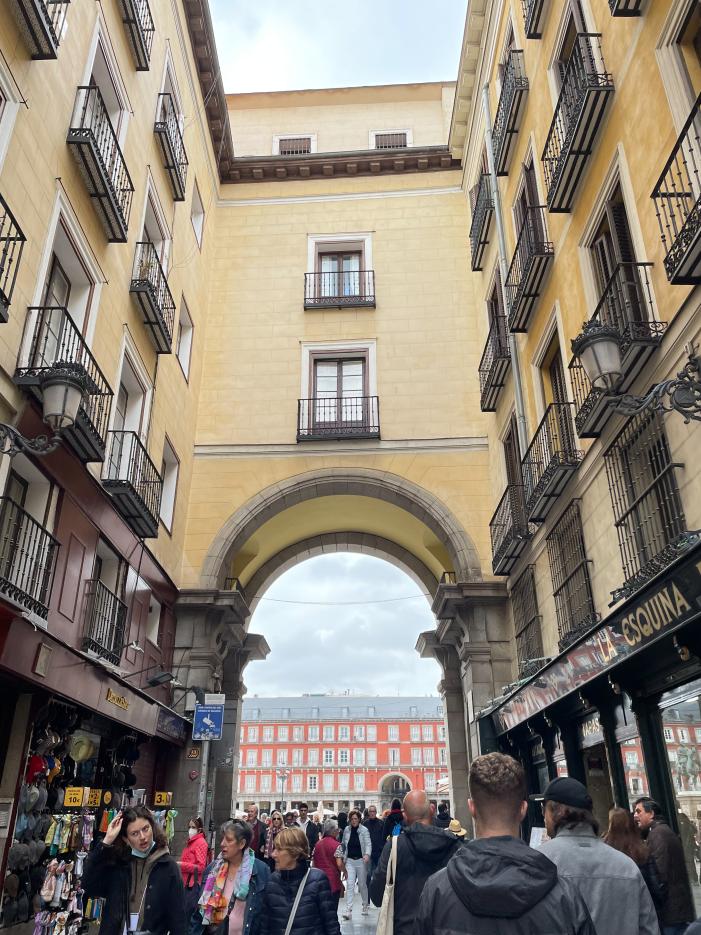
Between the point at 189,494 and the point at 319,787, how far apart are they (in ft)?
230

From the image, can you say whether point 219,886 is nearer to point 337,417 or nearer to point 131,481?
point 131,481

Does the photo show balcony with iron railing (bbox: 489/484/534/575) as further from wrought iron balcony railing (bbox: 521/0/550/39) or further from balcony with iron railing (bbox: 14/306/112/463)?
wrought iron balcony railing (bbox: 521/0/550/39)

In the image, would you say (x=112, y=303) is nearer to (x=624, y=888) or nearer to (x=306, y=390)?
(x=306, y=390)

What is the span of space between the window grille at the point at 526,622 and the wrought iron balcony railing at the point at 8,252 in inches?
337

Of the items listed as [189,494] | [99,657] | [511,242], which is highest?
[511,242]

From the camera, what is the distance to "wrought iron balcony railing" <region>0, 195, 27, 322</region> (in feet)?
23.4

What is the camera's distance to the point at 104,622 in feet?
34.6

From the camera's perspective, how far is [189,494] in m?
16.2

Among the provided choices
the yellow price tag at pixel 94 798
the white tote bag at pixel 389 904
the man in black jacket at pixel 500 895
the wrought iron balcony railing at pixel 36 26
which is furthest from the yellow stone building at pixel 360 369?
the man in black jacket at pixel 500 895

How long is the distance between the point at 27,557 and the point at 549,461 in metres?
6.91

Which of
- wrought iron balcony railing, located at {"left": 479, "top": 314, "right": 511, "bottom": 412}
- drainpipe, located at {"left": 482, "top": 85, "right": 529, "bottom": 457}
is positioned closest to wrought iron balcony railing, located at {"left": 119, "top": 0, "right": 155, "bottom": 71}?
drainpipe, located at {"left": 482, "top": 85, "right": 529, "bottom": 457}

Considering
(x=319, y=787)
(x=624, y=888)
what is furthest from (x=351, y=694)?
(x=624, y=888)

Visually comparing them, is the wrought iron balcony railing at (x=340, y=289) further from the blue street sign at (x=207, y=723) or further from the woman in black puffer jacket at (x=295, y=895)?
the woman in black puffer jacket at (x=295, y=895)

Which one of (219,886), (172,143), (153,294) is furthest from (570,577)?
(172,143)
